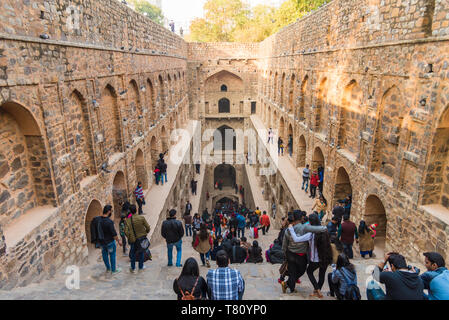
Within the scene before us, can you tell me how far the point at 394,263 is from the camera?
3.24 m

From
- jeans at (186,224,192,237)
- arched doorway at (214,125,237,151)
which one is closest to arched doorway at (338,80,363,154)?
jeans at (186,224,192,237)

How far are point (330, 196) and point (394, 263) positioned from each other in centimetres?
669

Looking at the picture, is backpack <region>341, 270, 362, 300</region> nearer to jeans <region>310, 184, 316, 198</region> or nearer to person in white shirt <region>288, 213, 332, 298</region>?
person in white shirt <region>288, 213, 332, 298</region>

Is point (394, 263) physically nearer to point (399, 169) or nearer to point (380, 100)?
point (399, 169)

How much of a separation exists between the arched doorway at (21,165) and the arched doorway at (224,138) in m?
21.9

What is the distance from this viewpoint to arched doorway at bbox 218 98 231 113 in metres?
26.8

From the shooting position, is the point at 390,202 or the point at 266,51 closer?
the point at 390,202

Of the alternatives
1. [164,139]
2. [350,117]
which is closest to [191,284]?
[350,117]

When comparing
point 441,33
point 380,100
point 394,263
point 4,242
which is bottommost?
point 4,242

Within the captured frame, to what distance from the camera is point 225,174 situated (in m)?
27.6

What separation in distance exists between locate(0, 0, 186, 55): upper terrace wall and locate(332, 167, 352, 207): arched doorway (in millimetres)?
7679
